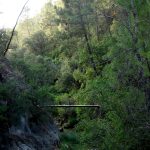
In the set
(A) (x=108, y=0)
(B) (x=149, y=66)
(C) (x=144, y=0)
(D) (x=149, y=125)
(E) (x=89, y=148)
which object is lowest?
(E) (x=89, y=148)

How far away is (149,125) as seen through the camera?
1225 centimetres

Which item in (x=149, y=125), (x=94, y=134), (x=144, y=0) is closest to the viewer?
(x=149, y=125)

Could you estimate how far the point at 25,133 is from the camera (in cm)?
1554

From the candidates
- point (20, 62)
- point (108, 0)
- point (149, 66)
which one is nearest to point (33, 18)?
point (108, 0)

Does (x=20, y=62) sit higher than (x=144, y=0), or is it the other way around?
(x=144, y=0)

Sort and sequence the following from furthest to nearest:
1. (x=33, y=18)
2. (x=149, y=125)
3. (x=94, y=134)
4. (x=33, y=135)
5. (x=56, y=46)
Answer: (x=33, y=18), (x=56, y=46), (x=33, y=135), (x=94, y=134), (x=149, y=125)

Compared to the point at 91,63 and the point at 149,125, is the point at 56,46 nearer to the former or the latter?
the point at 91,63

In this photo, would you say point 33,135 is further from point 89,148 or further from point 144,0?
point 144,0

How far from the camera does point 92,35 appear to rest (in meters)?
37.4

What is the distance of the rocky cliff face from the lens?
14.0m

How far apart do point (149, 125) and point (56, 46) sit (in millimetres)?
37116

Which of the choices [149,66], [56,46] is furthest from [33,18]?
[149,66]

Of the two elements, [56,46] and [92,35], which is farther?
[56,46]

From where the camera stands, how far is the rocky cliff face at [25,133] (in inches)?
→ 551
